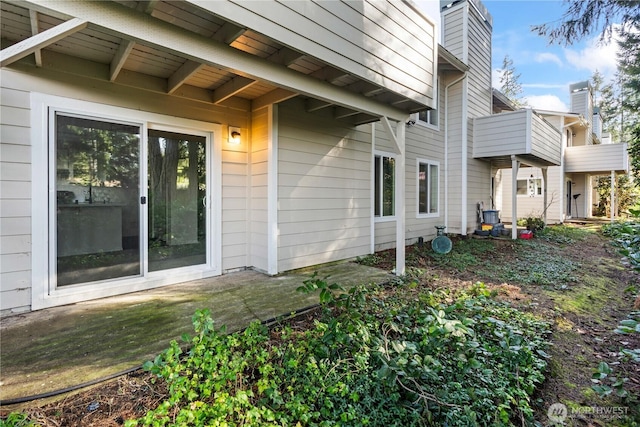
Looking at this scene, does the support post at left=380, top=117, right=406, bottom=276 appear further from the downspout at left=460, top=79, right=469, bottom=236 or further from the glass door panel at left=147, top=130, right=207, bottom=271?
the downspout at left=460, top=79, right=469, bottom=236

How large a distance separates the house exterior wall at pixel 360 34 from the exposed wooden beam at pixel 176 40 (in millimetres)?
281

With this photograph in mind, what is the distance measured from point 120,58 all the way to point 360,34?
8.03ft

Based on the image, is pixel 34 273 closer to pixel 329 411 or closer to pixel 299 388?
pixel 299 388

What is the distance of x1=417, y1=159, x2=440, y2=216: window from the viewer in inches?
321

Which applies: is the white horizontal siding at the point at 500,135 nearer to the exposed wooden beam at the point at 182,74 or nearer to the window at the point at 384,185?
the window at the point at 384,185

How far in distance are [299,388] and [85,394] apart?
1.30 metres

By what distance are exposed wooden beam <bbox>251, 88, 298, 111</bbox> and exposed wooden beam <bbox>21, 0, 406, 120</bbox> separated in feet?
2.65

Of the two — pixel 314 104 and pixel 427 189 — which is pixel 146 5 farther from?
pixel 427 189

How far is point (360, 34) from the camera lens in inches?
131

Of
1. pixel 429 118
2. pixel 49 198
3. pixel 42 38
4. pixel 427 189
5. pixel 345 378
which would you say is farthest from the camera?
pixel 429 118

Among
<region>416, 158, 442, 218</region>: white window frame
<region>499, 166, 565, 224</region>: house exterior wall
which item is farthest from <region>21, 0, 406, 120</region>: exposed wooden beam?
<region>499, 166, 565, 224</region>: house exterior wall

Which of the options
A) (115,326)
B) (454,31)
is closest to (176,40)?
(115,326)

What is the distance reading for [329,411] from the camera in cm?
183

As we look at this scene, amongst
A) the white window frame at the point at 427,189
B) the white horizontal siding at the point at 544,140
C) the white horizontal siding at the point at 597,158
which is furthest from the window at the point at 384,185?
the white horizontal siding at the point at 597,158
